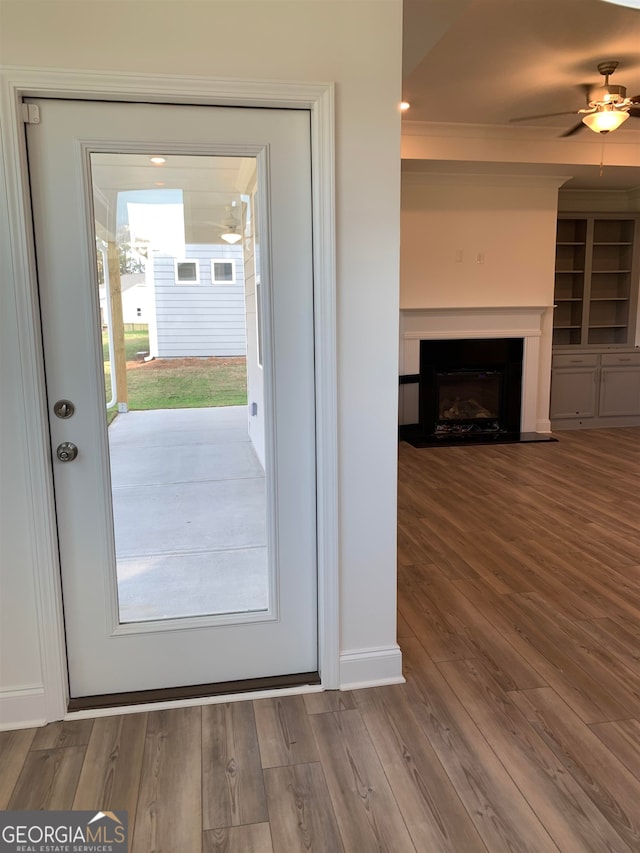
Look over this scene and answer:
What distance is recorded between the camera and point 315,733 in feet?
6.89

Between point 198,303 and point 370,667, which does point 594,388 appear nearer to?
point 370,667

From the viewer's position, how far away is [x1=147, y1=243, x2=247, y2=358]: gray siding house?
216 centimetres

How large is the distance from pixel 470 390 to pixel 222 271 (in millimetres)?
5122

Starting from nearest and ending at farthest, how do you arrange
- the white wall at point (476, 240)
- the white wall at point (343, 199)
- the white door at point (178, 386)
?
the white wall at point (343, 199) → the white door at point (178, 386) → the white wall at point (476, 240)

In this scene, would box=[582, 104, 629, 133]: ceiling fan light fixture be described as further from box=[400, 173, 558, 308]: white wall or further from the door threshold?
the door threshold

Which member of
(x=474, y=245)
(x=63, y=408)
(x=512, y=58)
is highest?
(x=512, y=58)

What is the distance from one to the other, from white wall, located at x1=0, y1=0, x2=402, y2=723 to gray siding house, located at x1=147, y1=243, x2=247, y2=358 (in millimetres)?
370

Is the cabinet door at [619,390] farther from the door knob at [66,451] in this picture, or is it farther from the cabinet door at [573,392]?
the door knob at [66,451]

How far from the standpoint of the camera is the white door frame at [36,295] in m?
1.89

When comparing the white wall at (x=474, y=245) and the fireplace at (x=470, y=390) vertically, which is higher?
the white wall at (x=474, y=245)

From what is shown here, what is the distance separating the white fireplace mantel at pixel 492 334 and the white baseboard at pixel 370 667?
172 inches

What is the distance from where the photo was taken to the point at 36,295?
78.5 inches

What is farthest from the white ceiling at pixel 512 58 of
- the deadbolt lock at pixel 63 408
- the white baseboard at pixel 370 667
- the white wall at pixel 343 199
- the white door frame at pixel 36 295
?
the white baseboard at pixel 370 667

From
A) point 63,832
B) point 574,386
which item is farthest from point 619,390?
point 63,832
